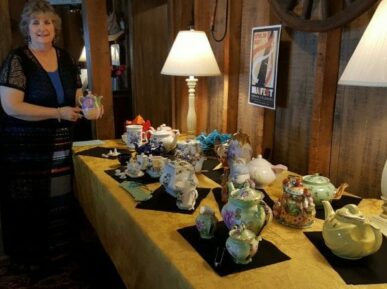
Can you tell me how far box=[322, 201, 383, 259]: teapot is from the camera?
91 cm

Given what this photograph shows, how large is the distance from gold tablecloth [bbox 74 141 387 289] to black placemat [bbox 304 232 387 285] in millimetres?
18

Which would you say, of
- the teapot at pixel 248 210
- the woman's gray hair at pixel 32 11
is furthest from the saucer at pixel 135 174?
the woman's gray hair at pixel 32 11

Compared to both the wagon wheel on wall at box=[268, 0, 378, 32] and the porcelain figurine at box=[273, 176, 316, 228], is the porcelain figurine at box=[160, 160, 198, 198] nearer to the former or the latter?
the porcelain figurine at box=[273, 176, 316, 228]

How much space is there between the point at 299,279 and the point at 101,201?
0.95 meters

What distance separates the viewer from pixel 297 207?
1111mm

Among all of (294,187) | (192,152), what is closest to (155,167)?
(192,152)

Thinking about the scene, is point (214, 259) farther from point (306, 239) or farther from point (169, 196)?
point (169, 196)

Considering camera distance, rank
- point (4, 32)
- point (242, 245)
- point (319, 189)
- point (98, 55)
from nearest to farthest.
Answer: point (242, 245), point (319, 189), point (4, 32), point (98, 55)

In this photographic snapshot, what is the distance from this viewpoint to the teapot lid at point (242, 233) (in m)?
0.91

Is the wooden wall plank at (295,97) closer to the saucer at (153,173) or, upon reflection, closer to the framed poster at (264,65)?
the framed poster at (264,65)

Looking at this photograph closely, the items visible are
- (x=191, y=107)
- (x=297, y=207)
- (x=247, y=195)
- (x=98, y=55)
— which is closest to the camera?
(x=247, y=195)

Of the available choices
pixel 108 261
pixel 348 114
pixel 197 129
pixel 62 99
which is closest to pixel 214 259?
pixel 348 114

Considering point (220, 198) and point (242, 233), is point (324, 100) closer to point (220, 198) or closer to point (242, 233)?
point (220, 198)

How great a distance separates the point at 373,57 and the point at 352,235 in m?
0.47
